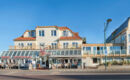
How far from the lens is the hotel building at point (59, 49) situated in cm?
3347

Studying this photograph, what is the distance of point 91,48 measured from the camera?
35781 mm

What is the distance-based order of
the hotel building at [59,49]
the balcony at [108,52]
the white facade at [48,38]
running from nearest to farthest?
the hotel building at [59,49], the balcony at [108,52], the white facade at [48,38]

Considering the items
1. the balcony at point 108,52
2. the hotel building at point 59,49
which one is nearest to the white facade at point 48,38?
the hotel building at point 59,49

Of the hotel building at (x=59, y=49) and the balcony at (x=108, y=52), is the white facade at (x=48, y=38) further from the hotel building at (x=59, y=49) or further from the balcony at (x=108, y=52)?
the balcony at (x=108, y=52)

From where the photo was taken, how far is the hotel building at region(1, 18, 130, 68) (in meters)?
33.5

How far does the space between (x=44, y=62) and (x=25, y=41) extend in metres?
7.57

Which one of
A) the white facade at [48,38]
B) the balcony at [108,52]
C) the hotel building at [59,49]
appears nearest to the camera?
the hotel building at [59,49]

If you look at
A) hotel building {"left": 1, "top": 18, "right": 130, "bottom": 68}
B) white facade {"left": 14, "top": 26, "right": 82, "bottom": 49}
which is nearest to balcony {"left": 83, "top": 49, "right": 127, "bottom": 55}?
hotel building {"left": 1, "top": 18, "right": 130, "bottom": 68}

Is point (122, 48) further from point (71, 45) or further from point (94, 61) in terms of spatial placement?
point (71, 45)

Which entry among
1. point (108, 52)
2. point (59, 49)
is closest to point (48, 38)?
point (59, 49)

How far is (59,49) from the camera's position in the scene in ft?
119

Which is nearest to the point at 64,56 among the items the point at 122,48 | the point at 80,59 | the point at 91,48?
the point at 80,59

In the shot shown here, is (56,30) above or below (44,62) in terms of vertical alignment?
above

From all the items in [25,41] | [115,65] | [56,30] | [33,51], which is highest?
[56,30]
